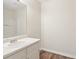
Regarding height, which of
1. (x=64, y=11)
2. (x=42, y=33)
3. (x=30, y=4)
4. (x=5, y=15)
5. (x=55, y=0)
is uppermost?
(x=55, y=0)

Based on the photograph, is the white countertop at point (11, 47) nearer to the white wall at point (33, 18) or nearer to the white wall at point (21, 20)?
the white wall at point (21, 20)

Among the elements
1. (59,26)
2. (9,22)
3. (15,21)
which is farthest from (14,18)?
(59,26)

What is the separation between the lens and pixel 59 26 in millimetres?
3172

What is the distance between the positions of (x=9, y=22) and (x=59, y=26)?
183 centimetres

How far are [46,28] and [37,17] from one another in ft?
1.85

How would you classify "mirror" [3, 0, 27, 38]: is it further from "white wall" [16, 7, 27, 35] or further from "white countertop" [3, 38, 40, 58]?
"white countertop" [3, 38, 40, 58]

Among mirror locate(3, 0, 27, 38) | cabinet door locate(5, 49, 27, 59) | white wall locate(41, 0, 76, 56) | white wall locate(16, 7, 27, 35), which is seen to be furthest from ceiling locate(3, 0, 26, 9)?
white wall locate(41, 0, 76, 56)

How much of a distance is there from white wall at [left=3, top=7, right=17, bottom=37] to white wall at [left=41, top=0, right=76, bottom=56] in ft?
5.18

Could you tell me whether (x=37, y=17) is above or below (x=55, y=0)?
below

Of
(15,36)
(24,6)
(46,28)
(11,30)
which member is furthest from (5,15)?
(46,28)

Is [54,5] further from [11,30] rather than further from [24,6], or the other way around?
[11,30]

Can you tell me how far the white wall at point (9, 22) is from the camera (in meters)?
1.88

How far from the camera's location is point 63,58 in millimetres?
2914

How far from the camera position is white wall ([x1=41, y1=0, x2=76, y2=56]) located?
115 inches
